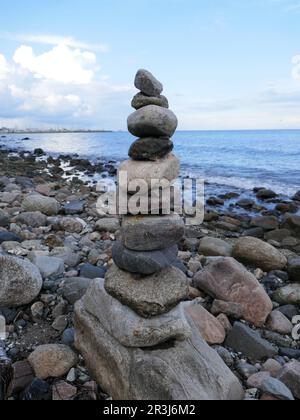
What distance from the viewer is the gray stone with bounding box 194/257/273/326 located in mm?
6695

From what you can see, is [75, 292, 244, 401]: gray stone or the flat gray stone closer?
[75, 292, 244, 401]: gray stone

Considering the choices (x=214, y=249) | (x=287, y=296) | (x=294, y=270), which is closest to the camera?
(x=287, y=296)

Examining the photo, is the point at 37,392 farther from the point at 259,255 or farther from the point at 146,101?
the point at 259,255

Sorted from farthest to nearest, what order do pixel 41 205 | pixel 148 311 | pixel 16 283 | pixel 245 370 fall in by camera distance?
1. pixel 41 205
2. pixel 16 283
3. pixel 245 370
4. pixel 148 311

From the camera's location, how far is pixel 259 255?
29.7 ft

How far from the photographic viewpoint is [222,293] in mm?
6949

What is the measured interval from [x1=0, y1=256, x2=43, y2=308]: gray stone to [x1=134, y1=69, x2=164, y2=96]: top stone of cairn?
11.2ft

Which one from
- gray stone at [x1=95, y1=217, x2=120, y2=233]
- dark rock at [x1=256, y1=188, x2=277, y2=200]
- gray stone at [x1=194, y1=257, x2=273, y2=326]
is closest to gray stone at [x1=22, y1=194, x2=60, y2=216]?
gray stone at [x1=95, y1=217, x2=120, y2=233]

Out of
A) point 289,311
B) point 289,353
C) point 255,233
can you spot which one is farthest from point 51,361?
point 255,233

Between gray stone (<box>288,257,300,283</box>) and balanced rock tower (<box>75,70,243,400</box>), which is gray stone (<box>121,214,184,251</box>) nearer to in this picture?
balanced rock tower (<box>75,70,243,400</box>)

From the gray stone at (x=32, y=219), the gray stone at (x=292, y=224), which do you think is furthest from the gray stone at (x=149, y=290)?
the gray stone at (x=292, y=224)

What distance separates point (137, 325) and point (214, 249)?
5718mm

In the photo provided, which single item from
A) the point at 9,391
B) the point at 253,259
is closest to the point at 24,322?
the point at 9,391

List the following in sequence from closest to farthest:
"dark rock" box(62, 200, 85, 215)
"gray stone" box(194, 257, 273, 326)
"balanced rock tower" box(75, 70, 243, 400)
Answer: "balanced rock tower" box(75, 70, 243, 400) < "gray stone" box(194, 257, 273, 326) < "dark rock" box(62, 200, 85, 215)
